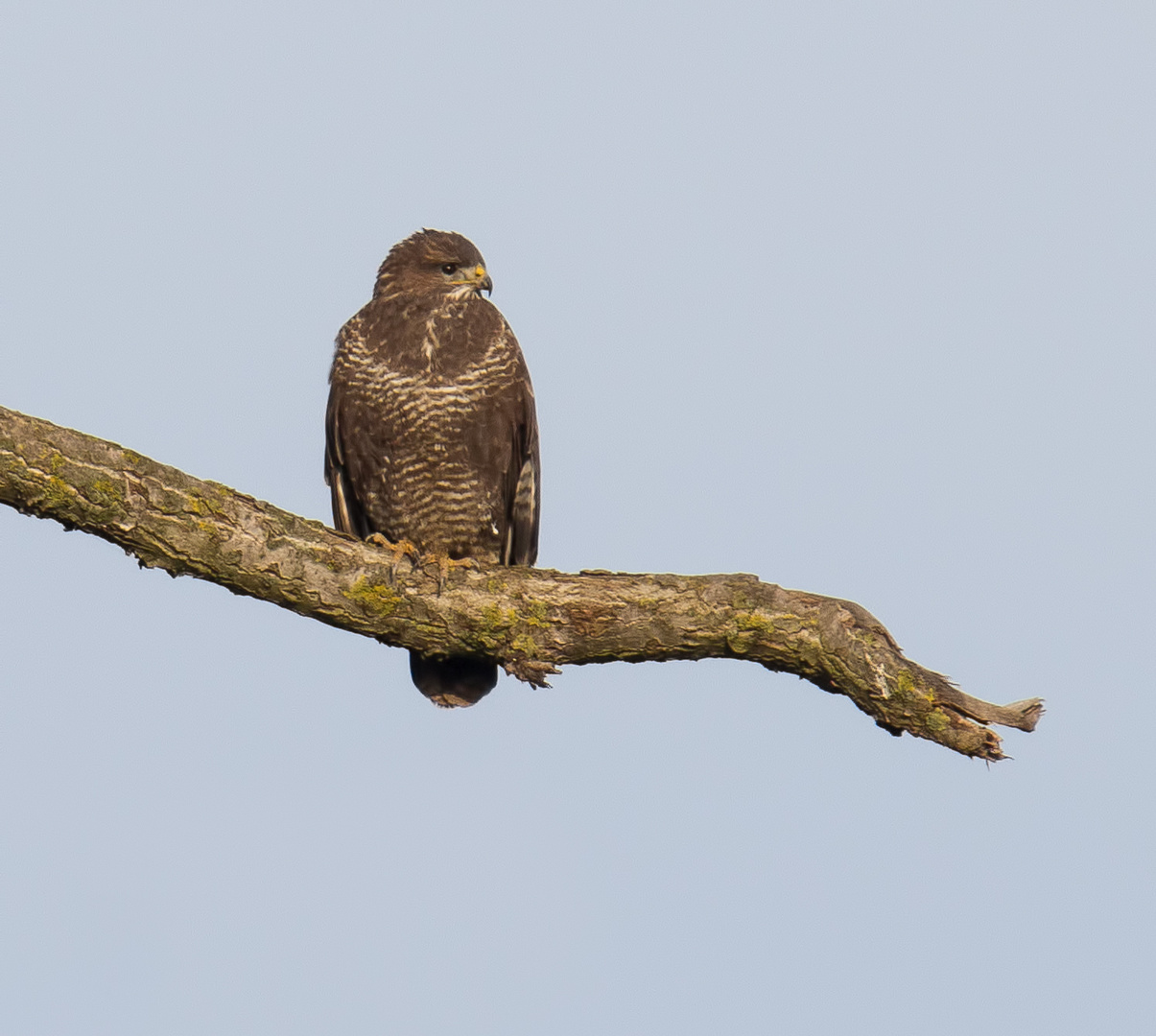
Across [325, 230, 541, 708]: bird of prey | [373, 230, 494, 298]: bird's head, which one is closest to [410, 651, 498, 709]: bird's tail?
[325, 230, 541, 708]: bird of prey

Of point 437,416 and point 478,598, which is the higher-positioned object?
point 437,416

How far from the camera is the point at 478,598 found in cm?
600

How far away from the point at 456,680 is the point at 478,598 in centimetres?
112

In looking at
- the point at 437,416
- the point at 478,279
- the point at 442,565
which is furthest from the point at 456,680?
the point at 478,279

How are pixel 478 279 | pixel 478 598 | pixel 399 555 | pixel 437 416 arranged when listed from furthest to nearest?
1. pixel 478 279
2. pixel 437 416
3. pixel 399 555
4. pixel 478 598

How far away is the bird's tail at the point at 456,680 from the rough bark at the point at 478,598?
2.91 ft

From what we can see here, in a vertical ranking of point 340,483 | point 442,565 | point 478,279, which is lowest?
point 442,565

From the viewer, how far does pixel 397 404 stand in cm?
699

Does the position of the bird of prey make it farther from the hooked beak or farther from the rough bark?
the rough bark

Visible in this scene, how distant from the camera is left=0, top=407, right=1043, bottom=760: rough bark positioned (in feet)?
17.7

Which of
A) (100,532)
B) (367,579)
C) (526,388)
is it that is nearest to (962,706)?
(367,579)

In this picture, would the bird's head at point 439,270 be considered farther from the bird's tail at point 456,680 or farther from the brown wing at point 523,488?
the bird's tail at point 456,680

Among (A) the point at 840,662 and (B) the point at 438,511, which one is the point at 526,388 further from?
(A) the point at 840,662

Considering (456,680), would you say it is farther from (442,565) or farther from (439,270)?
(439,270)
